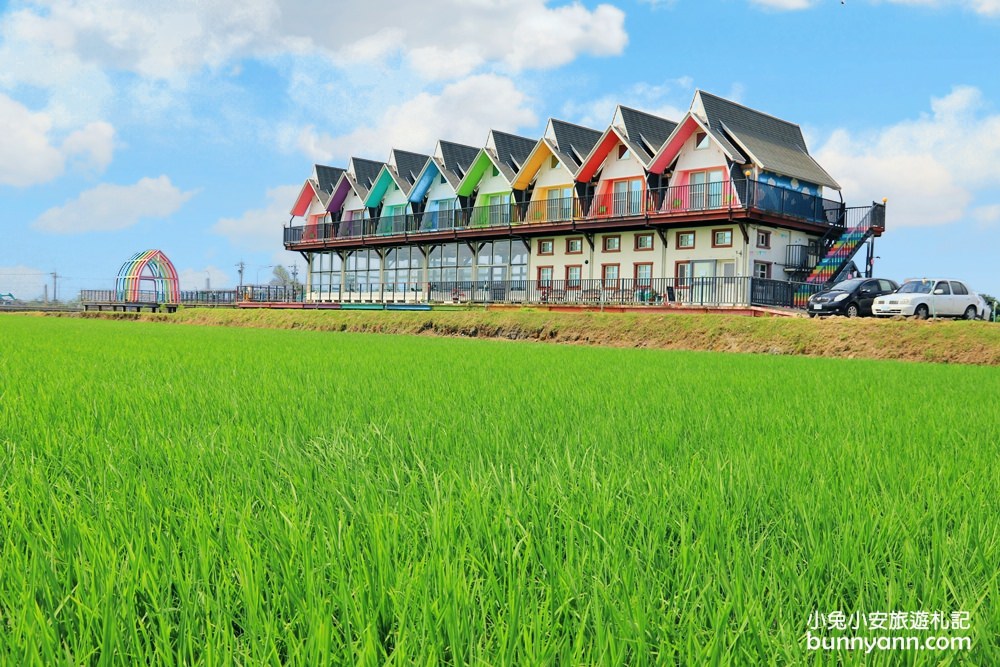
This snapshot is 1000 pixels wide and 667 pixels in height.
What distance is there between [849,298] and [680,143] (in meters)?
12.5

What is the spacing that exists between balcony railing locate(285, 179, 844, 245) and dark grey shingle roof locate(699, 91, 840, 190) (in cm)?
178

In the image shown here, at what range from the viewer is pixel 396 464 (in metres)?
2.79

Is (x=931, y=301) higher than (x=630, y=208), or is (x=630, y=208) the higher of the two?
(x=630, y=208)

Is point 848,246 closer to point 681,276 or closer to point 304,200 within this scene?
point 681,276

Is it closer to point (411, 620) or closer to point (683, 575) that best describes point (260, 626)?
point (411, 620)

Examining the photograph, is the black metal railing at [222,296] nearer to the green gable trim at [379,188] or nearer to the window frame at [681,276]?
the green gable trim at [379,188]

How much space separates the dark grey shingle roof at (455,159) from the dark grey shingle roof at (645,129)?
11.7 m

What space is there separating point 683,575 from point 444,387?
430cm

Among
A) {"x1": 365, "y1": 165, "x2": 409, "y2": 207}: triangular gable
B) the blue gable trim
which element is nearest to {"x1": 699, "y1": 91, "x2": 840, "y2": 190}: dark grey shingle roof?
the blue gable trim

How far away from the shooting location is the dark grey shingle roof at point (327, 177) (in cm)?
5281

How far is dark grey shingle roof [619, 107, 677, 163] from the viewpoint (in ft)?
122

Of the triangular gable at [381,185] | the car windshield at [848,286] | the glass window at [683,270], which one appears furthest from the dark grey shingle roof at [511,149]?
the car windshield at [848,286]

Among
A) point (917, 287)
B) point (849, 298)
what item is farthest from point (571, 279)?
point (917, 287)

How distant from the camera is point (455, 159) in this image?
45750 mm
